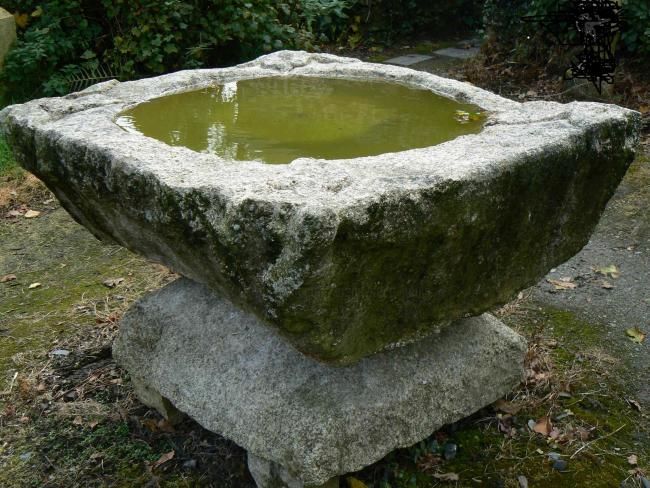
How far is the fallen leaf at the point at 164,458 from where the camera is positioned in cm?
245

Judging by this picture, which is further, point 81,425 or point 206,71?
point 206,71

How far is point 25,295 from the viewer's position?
357 centimetres

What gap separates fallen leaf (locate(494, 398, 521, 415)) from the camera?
8.55 ft

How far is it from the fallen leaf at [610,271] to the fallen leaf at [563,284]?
0.18 m

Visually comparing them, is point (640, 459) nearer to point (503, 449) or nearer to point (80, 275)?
point (503, 449)

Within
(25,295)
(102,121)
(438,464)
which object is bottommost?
(25,295)

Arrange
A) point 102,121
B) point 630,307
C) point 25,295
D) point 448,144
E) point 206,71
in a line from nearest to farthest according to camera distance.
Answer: point 448,144, point 102,121, point 206,71, point 630,307, point 25,295

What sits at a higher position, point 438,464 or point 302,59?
point 302,59

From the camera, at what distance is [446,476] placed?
235cm

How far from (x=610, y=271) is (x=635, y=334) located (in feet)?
1.88

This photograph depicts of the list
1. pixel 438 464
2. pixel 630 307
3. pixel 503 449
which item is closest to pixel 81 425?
pixel 438 464

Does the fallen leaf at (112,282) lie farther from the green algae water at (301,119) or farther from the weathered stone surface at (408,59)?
the weathered stone surface at (408,59)

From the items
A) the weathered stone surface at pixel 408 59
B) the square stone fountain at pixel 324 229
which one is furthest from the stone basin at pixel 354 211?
the weathered stone surface at pixel 408 59

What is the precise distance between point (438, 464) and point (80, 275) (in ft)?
7.00
